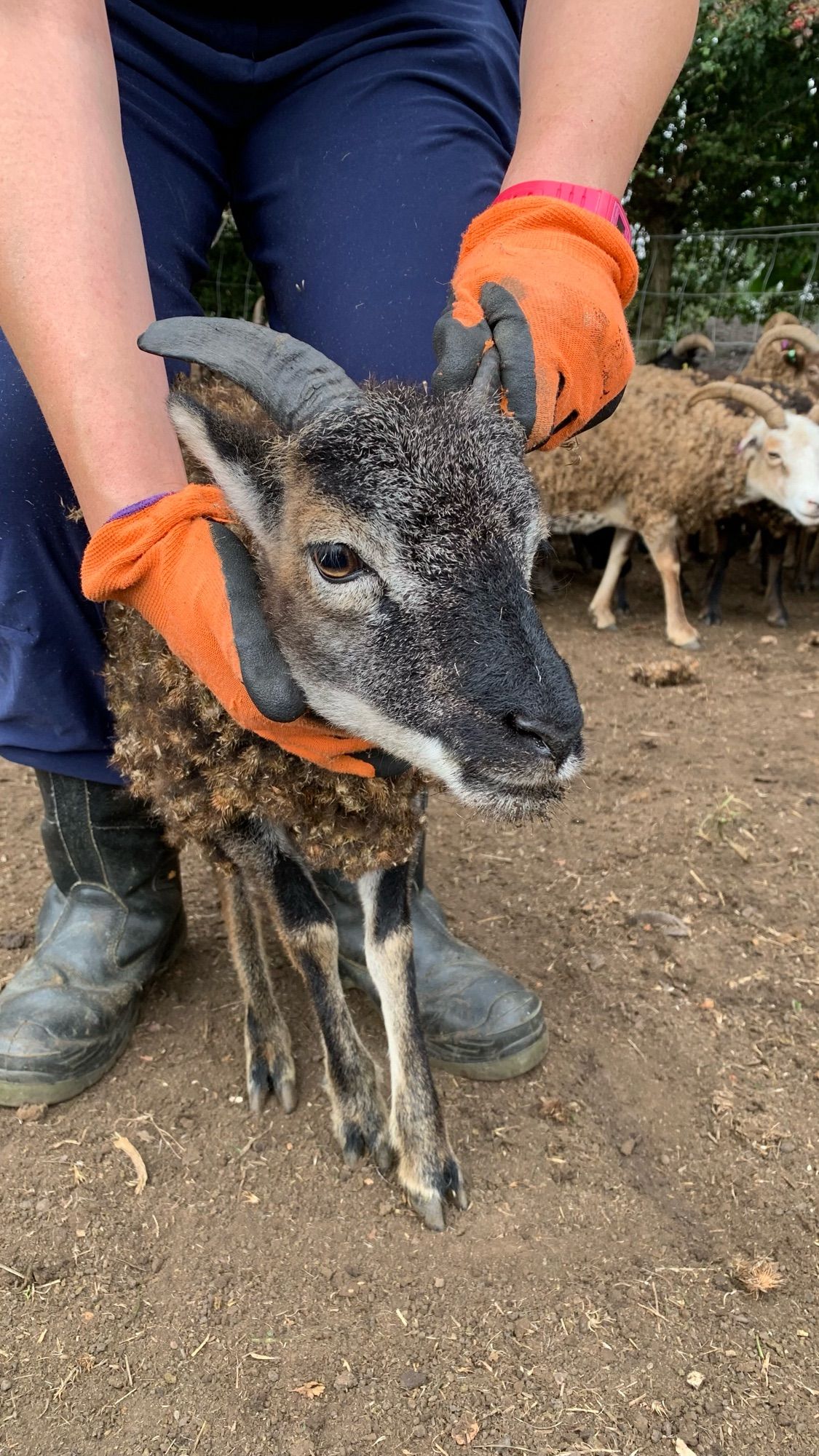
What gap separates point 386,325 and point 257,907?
1504mm

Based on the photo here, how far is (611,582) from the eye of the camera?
7070mm

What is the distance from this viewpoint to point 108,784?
2.55 metres

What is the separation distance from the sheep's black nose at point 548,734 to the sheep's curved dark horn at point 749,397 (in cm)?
604

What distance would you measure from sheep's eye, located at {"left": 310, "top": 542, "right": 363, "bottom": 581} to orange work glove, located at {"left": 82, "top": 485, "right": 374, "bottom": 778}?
13cm

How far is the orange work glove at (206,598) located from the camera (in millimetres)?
1590

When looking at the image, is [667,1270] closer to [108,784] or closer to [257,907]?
[257,907]

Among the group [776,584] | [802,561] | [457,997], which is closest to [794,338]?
[802,561]

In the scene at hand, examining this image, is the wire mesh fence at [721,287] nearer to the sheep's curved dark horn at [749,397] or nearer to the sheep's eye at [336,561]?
the sheep's curved dark horn at [749,397]

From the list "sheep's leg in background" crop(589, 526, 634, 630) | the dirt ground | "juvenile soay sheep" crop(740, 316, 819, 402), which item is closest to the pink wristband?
the dirt ground

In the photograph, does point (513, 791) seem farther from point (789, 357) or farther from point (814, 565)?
point (789, 357)

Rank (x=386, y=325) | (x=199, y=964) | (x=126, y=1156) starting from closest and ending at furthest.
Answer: (x=126, y=1156) < (x=386, y=325) < (x=199, y=964)

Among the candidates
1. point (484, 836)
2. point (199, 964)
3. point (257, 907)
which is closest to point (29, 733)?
point (257, 907)

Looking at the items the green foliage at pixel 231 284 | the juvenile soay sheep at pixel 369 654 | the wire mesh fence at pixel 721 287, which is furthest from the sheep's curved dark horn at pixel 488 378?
the wire mesh fence at pixel 721 287

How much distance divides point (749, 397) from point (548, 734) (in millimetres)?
6170
